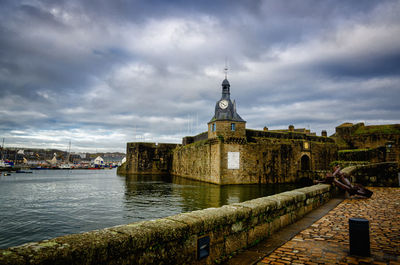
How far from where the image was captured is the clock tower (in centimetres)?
2614

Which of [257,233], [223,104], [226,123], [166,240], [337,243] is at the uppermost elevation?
[223,104]

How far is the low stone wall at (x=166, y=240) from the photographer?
5.97 feet

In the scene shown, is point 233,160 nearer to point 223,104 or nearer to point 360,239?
point 223,104

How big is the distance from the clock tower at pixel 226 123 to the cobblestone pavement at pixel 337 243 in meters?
20.1

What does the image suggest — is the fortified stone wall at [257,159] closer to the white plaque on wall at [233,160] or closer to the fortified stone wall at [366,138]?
the white plaque on wall at [233,160]

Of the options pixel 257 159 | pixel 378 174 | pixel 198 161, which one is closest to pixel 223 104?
pixel 257 159

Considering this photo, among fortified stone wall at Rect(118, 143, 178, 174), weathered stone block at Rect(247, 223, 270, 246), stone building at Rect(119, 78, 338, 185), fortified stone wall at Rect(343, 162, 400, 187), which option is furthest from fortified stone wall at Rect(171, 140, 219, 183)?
weathered stone block at Rect(247, 223, 270, 246)

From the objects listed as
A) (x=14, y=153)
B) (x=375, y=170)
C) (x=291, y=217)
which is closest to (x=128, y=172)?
(x=375, y=170)

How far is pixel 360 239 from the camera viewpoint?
3377mm

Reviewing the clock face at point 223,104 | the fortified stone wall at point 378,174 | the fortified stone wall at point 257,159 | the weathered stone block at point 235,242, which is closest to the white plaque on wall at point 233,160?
the fortified stone wall at point 257,159

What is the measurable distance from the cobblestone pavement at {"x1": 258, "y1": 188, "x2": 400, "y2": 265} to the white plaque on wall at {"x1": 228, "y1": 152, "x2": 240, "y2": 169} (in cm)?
1933

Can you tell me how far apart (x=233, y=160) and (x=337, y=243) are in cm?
2184

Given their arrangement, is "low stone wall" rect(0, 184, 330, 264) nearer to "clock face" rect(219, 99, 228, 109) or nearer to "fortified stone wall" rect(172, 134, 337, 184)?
"fortified stone wall" rect(172, 134, 337, 184)

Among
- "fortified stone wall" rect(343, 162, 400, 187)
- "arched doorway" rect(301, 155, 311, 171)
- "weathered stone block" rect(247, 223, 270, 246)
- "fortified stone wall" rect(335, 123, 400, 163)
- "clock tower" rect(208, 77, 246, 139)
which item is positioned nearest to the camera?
"weathered stone block" rect(247, 223, 270, 246)
